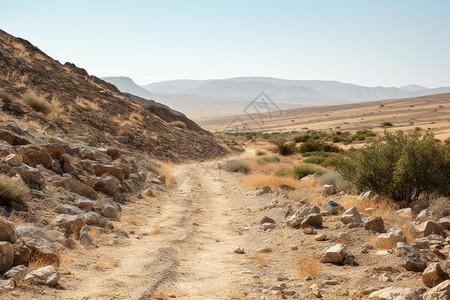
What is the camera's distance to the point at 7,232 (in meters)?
5.40

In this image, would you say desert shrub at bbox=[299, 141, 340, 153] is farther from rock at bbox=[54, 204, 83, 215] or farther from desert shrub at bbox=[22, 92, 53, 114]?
rock at bbox=[54, 204, 83, 215]

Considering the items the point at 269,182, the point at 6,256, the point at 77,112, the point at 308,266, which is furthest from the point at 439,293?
the point at 77,112

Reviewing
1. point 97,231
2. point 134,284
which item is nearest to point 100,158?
point 97,231

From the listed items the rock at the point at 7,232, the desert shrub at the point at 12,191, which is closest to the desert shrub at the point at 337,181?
the desert shrub at the point at 12,191

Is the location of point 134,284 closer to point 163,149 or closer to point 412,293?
point 412,293

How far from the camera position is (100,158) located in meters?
13.8

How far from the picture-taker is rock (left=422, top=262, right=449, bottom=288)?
15.1 feet

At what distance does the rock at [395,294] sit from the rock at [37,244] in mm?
4263

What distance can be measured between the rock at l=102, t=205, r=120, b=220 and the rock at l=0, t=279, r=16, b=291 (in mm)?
4757

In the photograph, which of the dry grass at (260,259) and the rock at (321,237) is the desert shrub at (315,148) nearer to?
the rock at (321,237)

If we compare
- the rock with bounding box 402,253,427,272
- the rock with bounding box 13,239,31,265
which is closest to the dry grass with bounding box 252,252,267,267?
the rock with bounding box 402,253,427,272

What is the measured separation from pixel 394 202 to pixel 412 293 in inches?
243

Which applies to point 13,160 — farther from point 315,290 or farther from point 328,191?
point 328,191

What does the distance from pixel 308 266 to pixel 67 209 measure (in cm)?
504
